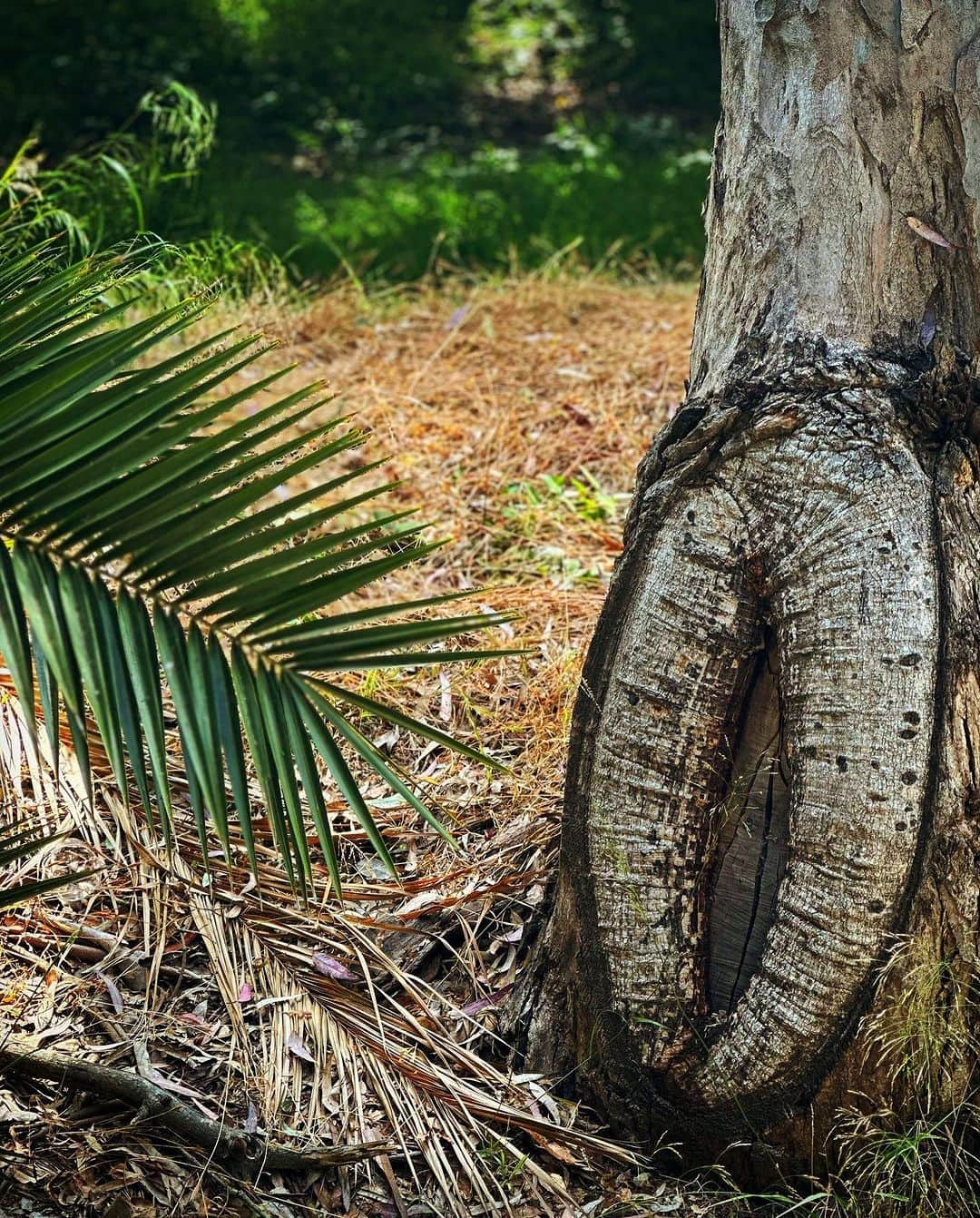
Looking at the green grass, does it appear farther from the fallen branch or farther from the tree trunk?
the fallen branch

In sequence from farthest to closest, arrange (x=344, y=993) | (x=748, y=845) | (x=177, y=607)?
(x=344, y=993)
(x=748, y=845)
(x=177, y=607)

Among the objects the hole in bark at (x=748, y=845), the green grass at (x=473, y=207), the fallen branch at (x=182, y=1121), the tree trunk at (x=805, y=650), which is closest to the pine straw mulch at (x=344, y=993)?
the fallen branch at (x=182, y=1121)

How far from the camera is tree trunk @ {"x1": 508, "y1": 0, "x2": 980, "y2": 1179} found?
1.94m

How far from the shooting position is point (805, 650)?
1991 millimetres

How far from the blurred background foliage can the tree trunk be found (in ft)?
12.5

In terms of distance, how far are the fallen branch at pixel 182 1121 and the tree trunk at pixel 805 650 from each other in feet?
1.55

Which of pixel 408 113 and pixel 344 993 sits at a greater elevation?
pixel 408 113

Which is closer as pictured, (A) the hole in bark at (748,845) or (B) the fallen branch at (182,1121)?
(B) the fallen branch at (182,1121)

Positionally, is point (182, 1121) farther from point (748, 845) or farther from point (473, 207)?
point (473, 207)

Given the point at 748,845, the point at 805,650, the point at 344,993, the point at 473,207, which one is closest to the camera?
the point at 805,650

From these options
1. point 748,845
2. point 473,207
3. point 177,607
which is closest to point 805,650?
point 748,845

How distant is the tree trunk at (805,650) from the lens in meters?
1.94

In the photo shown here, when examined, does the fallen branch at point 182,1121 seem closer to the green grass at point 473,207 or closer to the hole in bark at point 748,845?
the hole in bark at point 748,845

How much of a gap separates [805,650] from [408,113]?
324 inches
